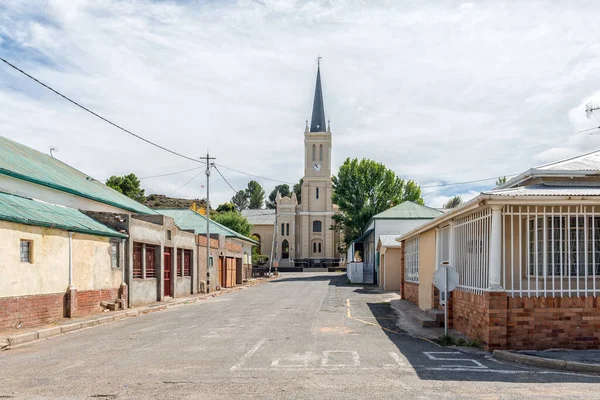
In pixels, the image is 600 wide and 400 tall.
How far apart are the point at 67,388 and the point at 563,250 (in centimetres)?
966

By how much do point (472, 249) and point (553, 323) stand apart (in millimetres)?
2884

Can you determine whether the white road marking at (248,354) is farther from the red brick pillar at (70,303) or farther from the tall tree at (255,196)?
the tall tree at (255,196)

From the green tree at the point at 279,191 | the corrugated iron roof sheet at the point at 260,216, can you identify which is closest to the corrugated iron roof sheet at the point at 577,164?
the corrugated iron roof sheet at the point at 260,216

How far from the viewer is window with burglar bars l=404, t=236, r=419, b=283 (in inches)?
948

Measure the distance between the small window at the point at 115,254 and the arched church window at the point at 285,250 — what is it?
65.5 meters

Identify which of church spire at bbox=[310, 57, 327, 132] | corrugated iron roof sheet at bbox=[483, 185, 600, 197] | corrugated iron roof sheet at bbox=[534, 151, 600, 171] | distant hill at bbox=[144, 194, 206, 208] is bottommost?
corrugated iron roof sheet at bbox=[483, 185, 600, 197]

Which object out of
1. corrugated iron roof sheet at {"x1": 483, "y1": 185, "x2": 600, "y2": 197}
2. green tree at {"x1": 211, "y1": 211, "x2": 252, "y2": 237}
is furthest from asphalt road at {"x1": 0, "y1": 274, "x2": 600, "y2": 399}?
green tree at {"x1": 211, "y1": 211, "x2": 252, "y2": 237}

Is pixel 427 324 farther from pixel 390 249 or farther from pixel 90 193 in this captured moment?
pixel 390 249

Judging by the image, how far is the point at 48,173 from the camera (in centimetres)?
2269

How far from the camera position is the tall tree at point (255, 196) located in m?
125

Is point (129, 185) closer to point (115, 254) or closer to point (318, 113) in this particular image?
point (318, 113)

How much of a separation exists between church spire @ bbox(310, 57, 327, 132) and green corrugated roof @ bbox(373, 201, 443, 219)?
125ft

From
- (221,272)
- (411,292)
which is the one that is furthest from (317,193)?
(411,292)

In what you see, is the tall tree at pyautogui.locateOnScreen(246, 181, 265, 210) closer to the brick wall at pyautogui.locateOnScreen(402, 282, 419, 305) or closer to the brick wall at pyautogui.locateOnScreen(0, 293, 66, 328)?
the brick wall at pyautogui.locateOnScreen(402, 282, 419, 305)
